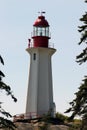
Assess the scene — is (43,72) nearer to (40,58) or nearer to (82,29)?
(40,58)

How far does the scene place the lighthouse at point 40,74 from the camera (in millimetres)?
62656

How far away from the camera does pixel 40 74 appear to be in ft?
209

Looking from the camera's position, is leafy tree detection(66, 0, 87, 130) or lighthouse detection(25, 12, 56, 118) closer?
leafy tree detection(66, 0, 87, 130)

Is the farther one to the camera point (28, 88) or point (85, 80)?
point (28, 88)

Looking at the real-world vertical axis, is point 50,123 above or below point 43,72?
below

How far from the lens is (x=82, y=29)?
3128cm

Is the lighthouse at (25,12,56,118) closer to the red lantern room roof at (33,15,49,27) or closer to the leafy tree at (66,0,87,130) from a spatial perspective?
the red lantern room roof at (33,15,49,27)

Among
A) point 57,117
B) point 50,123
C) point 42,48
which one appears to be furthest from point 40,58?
point 50,123

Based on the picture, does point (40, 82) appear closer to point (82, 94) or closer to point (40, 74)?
point (40, 74)

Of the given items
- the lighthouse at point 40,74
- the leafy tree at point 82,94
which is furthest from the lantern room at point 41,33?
the leafy tree at point 82,94

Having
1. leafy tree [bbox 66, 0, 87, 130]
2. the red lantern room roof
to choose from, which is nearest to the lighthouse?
the red lantern room roof

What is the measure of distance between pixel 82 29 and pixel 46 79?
3271 cm

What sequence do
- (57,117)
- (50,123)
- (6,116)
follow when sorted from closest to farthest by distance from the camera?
(6,116)
(50,123)
(57,117)

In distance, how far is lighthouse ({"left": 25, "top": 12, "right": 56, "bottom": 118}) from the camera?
206ft
